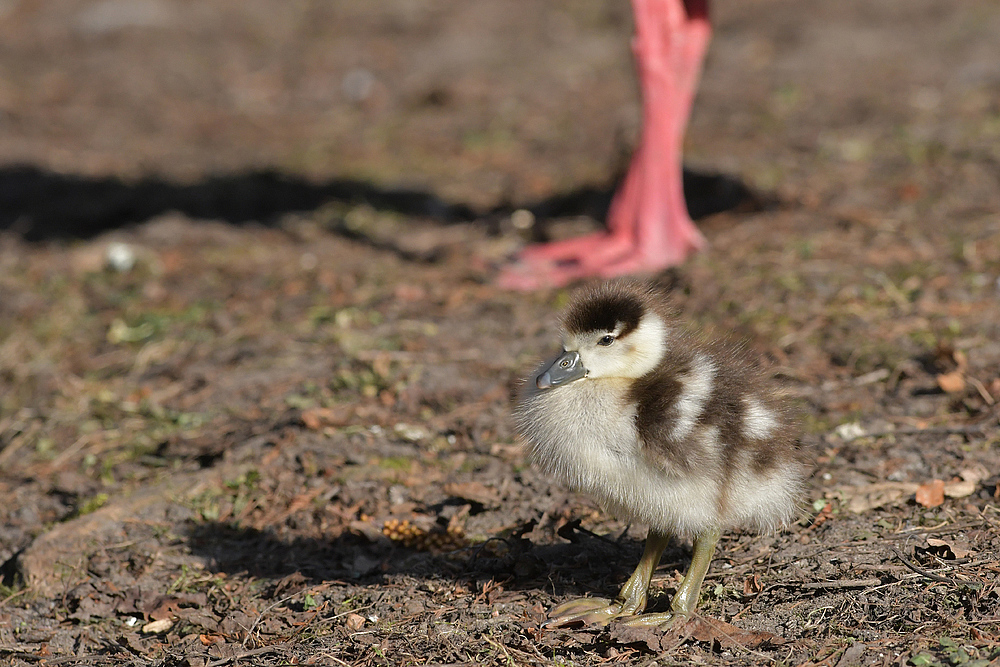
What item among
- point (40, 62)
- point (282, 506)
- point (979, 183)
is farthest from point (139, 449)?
point (40, 62)

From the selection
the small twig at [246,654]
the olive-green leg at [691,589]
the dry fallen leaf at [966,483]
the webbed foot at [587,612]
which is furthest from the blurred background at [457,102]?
the small twig at [246,654]

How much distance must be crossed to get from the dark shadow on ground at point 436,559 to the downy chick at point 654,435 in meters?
0.34

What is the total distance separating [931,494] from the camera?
418 centimetres

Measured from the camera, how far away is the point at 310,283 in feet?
23.0

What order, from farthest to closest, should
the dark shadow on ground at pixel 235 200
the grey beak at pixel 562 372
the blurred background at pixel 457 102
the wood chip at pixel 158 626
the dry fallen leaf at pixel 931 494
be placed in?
the blurred background at pixel 457 102 → the dark shadow on ground at pixel 235 200 → the dry fallen leaf at pixel 931 494 → the wood chip at pixel 158 626 → the grey beak at pixel 562 372

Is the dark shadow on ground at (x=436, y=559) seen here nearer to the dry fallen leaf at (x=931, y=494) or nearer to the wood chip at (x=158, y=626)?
the wood chip at (x=158, y=626)

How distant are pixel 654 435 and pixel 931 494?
1.50 metres

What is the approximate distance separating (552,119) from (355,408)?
5.61 meters

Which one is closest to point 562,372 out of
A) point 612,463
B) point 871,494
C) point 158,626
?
point 612,463

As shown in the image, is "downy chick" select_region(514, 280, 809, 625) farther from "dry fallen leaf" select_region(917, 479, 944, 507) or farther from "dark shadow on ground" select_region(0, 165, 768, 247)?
"dark shadow on ground" select_region(0, 165, 768, 247)

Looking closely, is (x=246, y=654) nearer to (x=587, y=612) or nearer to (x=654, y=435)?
(x=587, y=612)

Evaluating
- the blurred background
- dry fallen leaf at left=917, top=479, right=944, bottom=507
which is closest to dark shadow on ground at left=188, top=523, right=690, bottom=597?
dry fallen leaf at left=917, top=479, right=944, bottom=507

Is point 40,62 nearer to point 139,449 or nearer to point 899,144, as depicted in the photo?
point 139,449

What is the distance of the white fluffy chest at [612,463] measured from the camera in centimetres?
341
